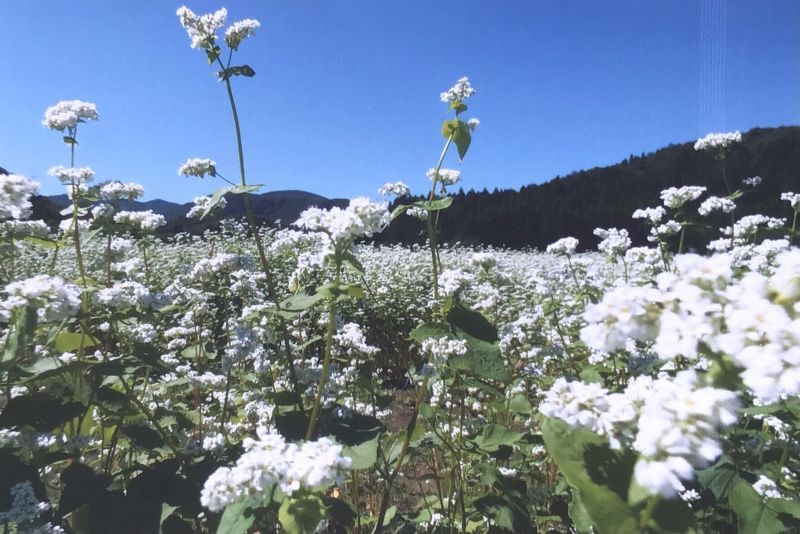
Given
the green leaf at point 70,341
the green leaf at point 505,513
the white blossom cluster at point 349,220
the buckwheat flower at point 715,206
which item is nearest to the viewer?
the white blossom cluster at point 349,220

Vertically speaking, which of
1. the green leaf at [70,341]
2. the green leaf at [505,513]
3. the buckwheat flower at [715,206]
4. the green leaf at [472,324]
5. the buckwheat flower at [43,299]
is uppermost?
the buckwheat flower at [715,206]

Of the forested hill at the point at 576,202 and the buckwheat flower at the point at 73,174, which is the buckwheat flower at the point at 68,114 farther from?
the forested hill at the point at 576,202

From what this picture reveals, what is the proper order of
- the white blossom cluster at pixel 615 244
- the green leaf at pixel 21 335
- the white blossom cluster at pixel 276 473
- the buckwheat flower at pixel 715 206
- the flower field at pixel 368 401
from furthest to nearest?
the buckwheat flower at pixel 715 206 → the white blossom cluster at pixel 615 244 → the green leaf at pixel 21 335 → the white blossom cluster at pixel 276 473 → the flower field at pixel 368 401

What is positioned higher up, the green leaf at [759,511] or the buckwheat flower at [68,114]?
the buckwheat flower at [68,114]

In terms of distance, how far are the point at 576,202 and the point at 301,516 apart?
22.6 m

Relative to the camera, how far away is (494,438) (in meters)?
2.90

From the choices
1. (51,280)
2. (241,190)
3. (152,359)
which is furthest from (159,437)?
(241,190)

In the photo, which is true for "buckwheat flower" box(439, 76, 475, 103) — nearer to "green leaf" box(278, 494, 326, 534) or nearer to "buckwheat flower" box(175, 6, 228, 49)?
"buckwheat flower" box(175, 6, 228, 49)

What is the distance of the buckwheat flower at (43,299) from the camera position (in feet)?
6.64

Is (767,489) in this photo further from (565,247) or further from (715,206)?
(715,206)

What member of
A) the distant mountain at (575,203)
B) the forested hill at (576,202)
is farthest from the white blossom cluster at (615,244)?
the forested hill at (576,202)

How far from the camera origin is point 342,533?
3.60m

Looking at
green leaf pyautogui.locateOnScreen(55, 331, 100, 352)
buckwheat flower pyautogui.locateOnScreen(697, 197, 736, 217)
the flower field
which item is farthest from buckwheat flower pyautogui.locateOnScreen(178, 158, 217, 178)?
buckwheat flower pyautogui.locateOnScreen(697, 197, 736, 217)

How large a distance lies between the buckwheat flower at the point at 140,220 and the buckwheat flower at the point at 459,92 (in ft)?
Result: 7.13
